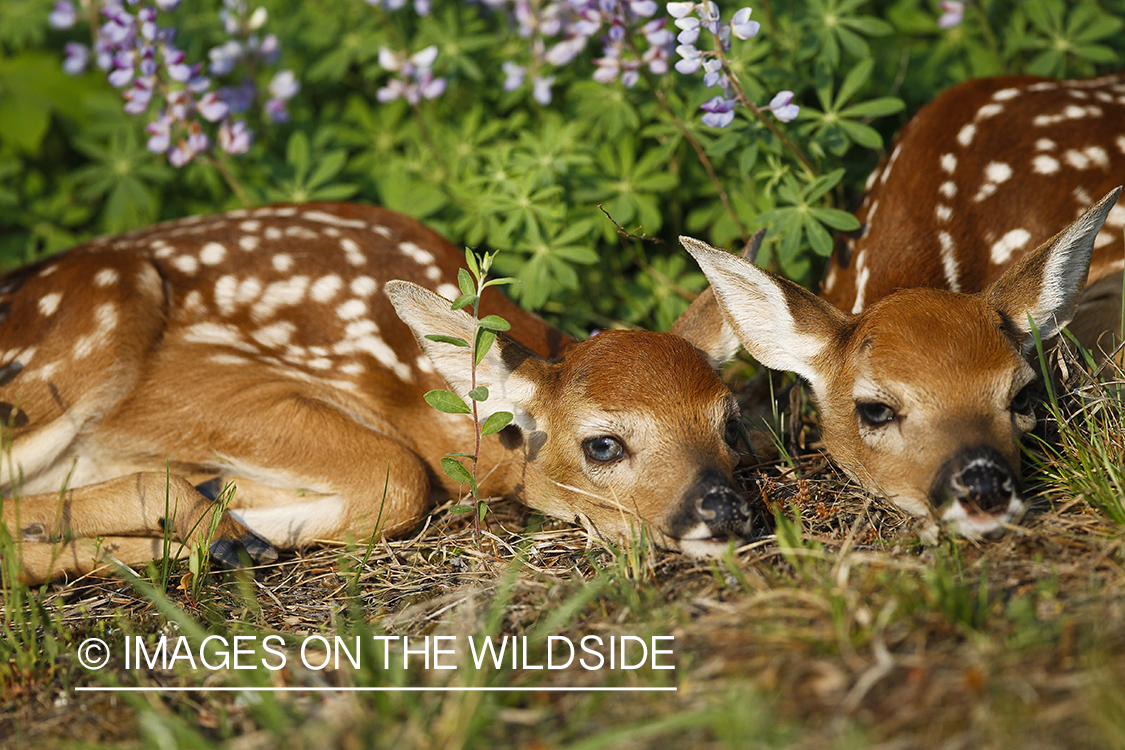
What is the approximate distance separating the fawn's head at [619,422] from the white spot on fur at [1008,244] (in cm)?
126

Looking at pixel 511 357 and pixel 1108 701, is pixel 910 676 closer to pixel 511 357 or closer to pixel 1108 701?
pixel 1108 701

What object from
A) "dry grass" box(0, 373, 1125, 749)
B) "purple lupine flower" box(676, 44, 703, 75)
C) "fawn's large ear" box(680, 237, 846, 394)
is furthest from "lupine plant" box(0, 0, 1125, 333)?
"dry grass" box(0, 373, 1125, 749)

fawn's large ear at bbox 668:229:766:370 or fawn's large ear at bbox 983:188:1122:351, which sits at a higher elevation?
fawn's large ear at bbox 983:188:1122:351

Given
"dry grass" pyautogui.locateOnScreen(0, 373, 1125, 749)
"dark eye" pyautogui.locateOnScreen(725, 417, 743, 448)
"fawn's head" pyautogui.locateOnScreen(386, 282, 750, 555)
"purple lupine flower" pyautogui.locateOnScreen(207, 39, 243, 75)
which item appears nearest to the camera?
"dry grass" pyautogui.locateOnScreen(0, 373, 1125, 749)

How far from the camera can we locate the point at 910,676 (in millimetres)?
1976

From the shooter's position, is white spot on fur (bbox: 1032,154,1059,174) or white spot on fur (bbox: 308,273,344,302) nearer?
white spot on fur (bbox: 1032,154,1059,174)

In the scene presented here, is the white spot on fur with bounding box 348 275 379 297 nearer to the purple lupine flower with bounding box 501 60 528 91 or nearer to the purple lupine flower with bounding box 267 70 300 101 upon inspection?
the purple lupine flower with bounding box 501 60 528 91

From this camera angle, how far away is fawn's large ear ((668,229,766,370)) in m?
3.49

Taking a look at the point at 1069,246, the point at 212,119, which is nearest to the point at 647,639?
the point at 1069,246

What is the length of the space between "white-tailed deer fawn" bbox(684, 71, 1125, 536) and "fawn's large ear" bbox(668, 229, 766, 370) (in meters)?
0.15

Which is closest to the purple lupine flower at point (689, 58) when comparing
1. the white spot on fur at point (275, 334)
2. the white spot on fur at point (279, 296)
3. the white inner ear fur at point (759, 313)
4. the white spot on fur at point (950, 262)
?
the white inner ear fur at point (759, 313)
